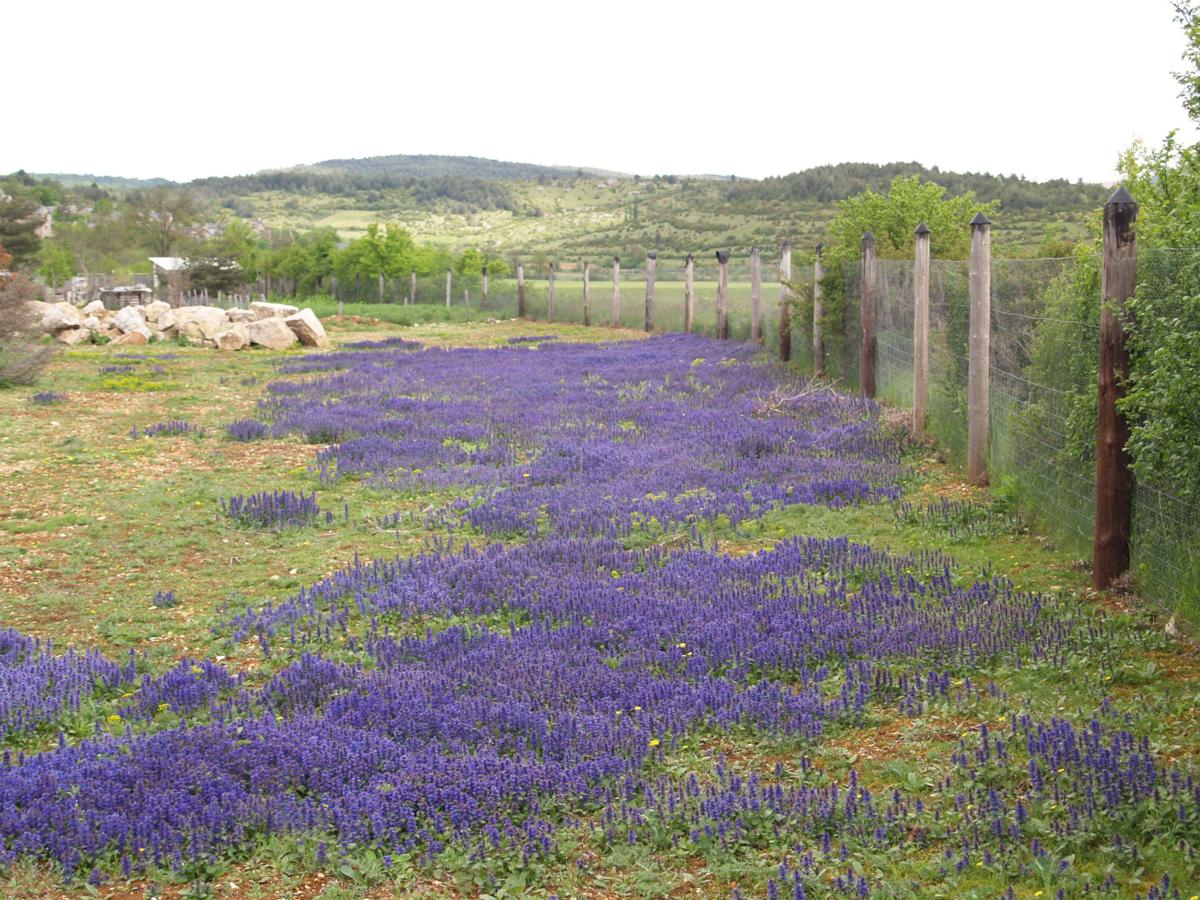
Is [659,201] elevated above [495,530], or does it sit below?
above

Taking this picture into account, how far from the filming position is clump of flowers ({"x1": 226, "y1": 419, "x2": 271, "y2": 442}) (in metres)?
15.3

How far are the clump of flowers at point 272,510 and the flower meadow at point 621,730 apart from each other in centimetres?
146

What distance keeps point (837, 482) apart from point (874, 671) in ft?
16.5

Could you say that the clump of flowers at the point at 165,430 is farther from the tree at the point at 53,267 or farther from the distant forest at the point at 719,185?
the tree at the point at 53,267

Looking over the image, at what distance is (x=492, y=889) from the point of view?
13.7 feet

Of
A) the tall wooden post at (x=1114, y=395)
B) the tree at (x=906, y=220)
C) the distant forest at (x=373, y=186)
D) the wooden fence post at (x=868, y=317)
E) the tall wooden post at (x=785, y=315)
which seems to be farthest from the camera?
the distant forest at (x=373, y=186)

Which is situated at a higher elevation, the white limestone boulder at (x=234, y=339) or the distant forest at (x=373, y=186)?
the distant forest at (x=373, y=186)

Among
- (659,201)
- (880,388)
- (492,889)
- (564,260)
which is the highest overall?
(659,201)

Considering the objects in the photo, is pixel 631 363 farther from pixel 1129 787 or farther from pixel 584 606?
pixel 1129 787

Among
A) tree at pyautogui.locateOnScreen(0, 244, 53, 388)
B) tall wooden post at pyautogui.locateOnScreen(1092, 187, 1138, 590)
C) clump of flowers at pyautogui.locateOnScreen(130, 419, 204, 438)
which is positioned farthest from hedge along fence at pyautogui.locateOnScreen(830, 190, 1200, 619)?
tree at pyautogui.locateOnScreen(0, 244, 53, 388)

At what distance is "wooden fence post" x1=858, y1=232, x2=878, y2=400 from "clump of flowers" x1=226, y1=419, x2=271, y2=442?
8180mm

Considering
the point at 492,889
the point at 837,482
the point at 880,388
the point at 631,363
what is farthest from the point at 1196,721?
the point at 631,363

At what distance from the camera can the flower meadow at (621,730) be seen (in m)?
4.29

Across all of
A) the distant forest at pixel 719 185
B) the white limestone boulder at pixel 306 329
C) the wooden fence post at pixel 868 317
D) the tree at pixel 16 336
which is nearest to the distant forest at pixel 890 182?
the distant forest at pixel 719 185
